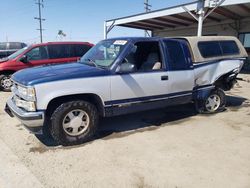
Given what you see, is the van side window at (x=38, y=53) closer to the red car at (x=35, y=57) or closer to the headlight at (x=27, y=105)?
the red car at (x=35, y=57)

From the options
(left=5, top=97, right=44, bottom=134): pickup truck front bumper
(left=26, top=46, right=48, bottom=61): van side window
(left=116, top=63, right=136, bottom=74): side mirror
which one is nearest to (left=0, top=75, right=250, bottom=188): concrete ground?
(left=5, top=97, right=44, bottom=134): pickup truck front bumper

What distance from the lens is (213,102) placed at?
642 centimetres

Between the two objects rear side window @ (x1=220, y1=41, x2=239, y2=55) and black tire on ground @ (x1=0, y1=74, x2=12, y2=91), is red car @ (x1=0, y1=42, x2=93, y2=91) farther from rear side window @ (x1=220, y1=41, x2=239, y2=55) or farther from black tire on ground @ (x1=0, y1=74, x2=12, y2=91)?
rear side window @ (x1=220, y1=41, x2=239, y2=55)

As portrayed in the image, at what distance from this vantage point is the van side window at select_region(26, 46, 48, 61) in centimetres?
887

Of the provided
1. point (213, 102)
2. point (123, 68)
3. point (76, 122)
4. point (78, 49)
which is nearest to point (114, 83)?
point (123, 68)

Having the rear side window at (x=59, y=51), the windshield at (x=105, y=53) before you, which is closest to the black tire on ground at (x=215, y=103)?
the windshield at (x=105, y=53)

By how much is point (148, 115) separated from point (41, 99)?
3.10 meters

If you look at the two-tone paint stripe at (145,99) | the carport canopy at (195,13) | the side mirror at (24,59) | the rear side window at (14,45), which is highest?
the carport canopy at (195,13)

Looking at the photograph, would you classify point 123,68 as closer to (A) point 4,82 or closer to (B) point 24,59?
(B) point 24,59

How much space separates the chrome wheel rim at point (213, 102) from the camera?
633 centimetres

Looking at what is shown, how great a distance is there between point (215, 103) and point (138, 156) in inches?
139

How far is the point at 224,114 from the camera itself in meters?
6.31

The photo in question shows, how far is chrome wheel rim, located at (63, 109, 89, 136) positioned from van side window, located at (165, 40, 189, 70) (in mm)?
2170

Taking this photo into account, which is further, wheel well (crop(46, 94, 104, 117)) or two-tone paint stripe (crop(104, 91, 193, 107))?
two-tone paint stripe (crop(104, 91, 193, 107))
